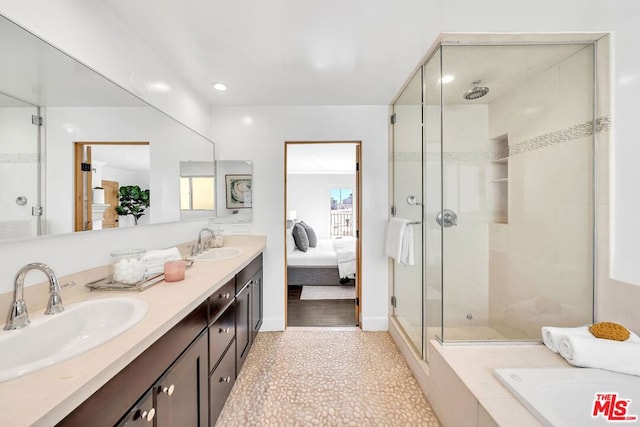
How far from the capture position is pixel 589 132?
147cm

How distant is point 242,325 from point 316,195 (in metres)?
4.94

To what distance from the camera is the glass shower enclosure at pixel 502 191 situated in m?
1.53

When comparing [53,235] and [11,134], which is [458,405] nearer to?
[53,235]

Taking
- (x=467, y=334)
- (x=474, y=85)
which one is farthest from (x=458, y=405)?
(x=474, y=85)

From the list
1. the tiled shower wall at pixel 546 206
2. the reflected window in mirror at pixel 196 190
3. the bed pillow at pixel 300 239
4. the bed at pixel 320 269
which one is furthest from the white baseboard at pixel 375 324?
the reflected window in mirror at pixel 196 190

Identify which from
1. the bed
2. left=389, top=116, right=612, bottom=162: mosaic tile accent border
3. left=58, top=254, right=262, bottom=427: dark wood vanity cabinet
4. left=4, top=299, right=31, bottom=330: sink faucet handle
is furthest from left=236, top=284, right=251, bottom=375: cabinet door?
left=389, top=116, right=612, bottom=162: mosaic tile accent border

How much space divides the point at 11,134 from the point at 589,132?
2.80 m

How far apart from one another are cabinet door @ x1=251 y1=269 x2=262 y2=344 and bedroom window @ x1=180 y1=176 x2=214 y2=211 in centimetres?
84

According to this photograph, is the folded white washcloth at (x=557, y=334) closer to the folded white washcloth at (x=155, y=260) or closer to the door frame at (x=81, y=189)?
the folded white washcloth at (x=155, y=260)

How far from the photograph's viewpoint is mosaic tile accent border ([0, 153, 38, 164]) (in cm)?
89

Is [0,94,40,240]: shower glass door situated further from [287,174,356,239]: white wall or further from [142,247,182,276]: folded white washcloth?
[287,174,356,239]: white wall

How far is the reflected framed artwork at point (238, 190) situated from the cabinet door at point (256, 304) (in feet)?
2.37

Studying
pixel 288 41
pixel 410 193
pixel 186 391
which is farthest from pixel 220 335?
pixel 288 41

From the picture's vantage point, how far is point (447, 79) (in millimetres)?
1642
